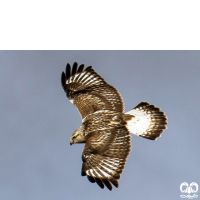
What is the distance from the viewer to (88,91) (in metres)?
7.75

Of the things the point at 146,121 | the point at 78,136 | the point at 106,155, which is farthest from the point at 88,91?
the point at 106,155

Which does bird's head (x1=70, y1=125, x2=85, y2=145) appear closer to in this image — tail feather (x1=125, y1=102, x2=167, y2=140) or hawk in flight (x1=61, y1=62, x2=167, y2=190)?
hawk in flight (x1=61, y1=62, x2=167, y2=190)

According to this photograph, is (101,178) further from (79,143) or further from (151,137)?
(151,137)

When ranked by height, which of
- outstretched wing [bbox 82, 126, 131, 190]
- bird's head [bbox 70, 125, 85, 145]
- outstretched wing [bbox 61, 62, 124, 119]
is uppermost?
outstretched wing [bbox 61, 62, 124, 119]

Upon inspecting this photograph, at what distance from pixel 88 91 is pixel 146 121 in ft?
5.02

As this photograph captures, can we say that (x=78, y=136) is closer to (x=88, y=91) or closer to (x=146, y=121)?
(x=88, y=91)

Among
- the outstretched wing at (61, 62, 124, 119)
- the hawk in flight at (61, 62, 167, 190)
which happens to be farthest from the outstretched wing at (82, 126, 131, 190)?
the outstretched wing at (61, 62, 124, 119)

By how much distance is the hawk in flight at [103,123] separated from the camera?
6.23 metres

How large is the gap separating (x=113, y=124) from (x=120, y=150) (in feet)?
2.04

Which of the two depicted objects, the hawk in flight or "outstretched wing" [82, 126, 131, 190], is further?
the hawk in flight

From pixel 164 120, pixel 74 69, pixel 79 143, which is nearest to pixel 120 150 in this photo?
pixel 79 143

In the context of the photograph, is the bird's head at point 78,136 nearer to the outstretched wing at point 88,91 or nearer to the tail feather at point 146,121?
the outstretched wing at point 88,91

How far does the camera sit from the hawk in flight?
20.5ft
